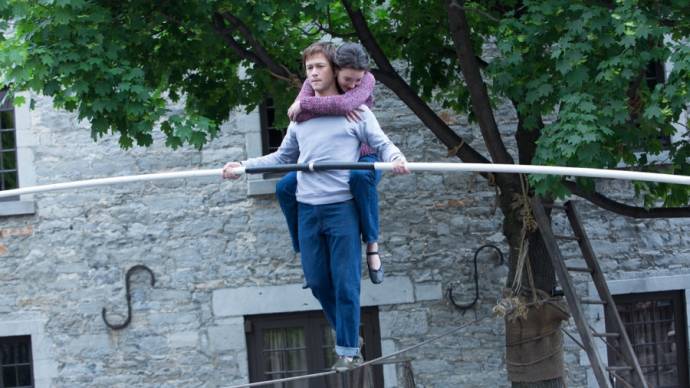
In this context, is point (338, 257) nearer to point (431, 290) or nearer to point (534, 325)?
point (534, 325)

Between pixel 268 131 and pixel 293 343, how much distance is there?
2057 millimetres

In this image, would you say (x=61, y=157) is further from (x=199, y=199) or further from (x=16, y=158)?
(x=199, y=199)

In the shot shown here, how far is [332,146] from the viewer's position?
5910 millimetres

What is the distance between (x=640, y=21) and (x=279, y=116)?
134 inches

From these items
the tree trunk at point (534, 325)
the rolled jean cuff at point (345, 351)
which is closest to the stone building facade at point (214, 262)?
the tree trunk at point (534, 325)

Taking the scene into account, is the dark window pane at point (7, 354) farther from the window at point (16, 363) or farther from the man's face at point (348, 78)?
the man's face at point (348, 78)

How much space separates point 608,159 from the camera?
8.13 m

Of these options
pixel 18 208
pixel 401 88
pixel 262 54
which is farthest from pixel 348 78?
pixel 18 208

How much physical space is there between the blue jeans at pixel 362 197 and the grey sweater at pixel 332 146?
5 cm

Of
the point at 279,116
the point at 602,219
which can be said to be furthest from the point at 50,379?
the point at 602,219

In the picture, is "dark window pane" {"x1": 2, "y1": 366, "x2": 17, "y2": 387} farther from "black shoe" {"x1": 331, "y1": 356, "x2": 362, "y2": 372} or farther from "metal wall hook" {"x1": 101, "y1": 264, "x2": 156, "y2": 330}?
"black shoe" {"x1": 331, "y1": 356, "x2": 362, "y2": 372}

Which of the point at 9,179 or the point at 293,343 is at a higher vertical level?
the point at 9,179

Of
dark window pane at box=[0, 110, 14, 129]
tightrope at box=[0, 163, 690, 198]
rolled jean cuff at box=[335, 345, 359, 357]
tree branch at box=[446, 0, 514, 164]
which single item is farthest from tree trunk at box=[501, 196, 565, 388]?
dark window pane at box=[0, 110, 14, 129]

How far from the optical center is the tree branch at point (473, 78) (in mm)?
9289
